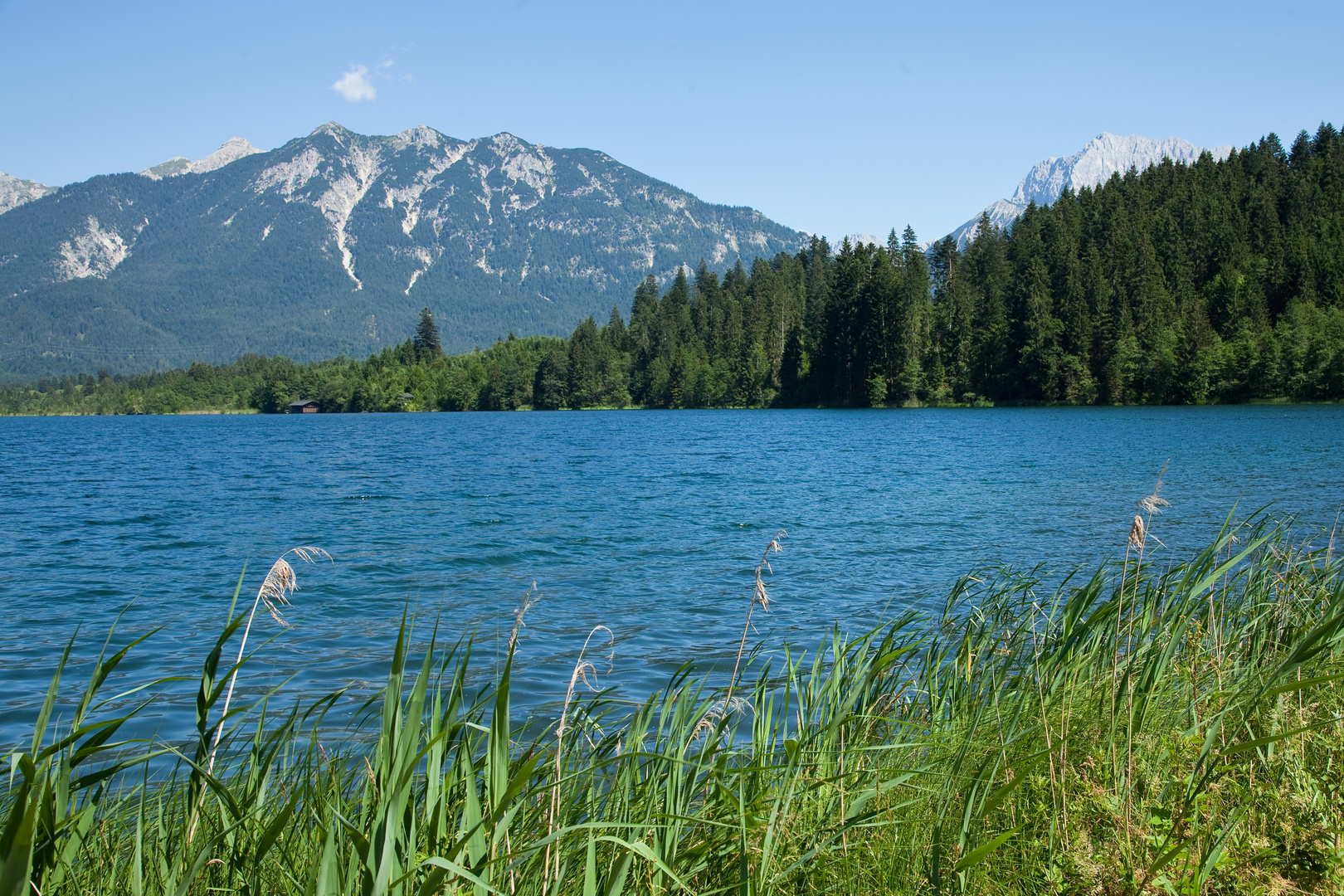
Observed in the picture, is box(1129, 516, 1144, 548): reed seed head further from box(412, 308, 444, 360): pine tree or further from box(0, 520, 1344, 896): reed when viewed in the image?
box(412, 308, 444, 360): pine tree

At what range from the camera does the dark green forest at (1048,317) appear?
87.7 m

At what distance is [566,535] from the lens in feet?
65.3

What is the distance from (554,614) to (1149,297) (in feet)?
327

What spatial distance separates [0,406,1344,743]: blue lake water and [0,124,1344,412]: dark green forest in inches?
1789

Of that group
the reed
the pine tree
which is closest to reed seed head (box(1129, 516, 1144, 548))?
the reed

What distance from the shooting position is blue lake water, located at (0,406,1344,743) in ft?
36.1

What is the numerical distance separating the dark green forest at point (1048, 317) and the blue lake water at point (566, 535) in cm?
4544

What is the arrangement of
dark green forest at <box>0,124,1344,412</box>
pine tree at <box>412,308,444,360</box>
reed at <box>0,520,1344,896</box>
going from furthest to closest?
pine tree at <box>412,308,444,360</box>, dark green forest at <box>0,124,1344,412</box>, reed at <box>0,520,1344,896</box>

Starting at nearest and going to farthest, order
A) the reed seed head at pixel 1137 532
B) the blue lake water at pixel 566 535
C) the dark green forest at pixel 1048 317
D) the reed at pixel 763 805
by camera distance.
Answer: the reed at pixel 763 805 → the reed seed head at pixel 1137 532 → the blue lake water at pixel 566 535 → the dark green forest at pixel 1048 317

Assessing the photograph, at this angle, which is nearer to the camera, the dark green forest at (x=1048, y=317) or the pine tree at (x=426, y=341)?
the dark green forest at (x=1048, y=317)

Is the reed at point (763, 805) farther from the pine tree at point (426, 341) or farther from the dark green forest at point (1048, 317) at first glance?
the pine tree at point (426, 341)

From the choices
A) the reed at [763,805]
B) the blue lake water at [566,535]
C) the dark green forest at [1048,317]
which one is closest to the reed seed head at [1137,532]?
the reed at [763,805]

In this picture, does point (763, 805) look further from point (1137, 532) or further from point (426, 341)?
point (426, 341)

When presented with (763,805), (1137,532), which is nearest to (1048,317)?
(1137,532)
